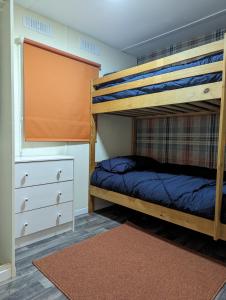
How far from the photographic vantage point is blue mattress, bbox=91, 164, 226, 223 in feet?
5.52

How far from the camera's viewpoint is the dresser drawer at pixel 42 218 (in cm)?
192

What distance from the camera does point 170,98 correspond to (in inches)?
73.9

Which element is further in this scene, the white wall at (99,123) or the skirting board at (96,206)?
the skirting board at (96,206)

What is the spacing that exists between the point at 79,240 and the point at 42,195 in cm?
57

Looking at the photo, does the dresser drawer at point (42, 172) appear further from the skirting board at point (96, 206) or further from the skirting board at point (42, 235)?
the skirting board at point (96, 206)

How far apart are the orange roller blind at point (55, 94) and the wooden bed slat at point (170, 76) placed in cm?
38

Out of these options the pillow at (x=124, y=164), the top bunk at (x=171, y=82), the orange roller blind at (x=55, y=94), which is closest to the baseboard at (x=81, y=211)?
the pillow at (x=124, y=164)

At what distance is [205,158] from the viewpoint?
279 cm

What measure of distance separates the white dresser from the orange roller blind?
0.39 meters

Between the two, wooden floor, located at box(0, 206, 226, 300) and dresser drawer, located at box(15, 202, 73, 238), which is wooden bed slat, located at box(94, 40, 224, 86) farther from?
wooden floor, located at box(0, 206, 226, 300)

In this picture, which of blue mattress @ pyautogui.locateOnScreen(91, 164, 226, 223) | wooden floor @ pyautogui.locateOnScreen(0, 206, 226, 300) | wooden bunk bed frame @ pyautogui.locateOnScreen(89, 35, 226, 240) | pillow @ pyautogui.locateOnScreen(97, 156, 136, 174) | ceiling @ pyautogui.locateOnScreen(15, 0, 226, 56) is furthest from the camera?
pillow @ pyautogui.locateOnScreen(97, 156, 136, 174)

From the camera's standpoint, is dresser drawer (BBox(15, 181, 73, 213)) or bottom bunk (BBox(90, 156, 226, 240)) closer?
bottom bunk (BBox(90, 156, 226, 240))

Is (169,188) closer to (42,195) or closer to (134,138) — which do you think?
(42,195)

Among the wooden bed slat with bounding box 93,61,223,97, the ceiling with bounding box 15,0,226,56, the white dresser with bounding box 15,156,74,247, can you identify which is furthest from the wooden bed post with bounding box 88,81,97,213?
the ceiling with bounding box 15,0,226,56
